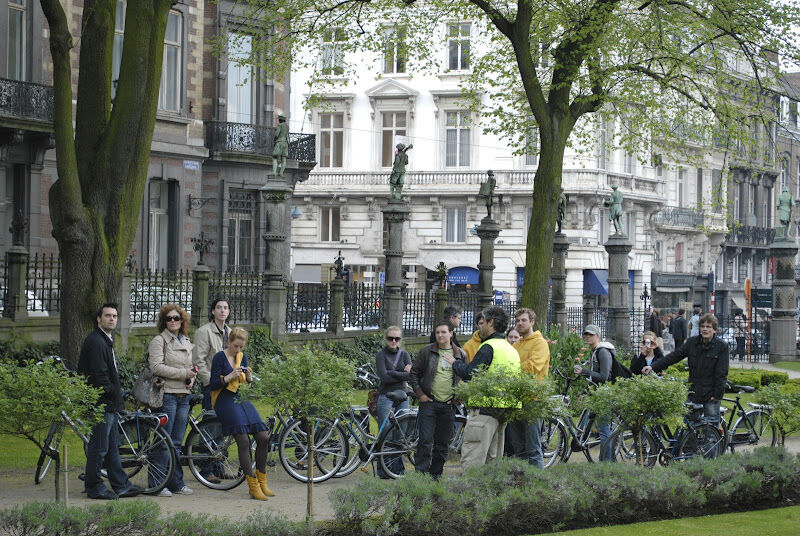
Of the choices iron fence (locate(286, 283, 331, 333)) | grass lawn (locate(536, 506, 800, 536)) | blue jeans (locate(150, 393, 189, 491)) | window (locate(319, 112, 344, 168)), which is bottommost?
grass lawn (locate(536, 506, 800, 536))

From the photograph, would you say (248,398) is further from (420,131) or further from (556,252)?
(420,131)

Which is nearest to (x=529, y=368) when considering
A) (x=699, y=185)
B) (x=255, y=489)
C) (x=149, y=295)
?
(x=255, y=489)

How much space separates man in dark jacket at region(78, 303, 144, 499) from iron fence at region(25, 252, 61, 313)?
8.22m

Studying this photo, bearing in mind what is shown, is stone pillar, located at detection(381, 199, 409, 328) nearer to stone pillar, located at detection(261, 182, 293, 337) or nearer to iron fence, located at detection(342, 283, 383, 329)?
iron fence, located at detection(342, 283, 383, 329)

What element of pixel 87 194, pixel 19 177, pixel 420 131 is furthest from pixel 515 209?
pixel 87 194

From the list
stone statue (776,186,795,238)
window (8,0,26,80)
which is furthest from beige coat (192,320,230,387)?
stone statue (776,186,795,238)

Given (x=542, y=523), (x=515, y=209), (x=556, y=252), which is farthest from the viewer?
(x=515, y=209)

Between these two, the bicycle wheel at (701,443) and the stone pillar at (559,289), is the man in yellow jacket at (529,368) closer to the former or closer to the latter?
the bicycle wheel at (701,443)

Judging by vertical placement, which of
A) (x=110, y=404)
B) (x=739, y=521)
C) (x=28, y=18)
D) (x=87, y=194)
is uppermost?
(x=28, y=18)

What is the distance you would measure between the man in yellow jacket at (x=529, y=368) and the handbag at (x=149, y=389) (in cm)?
369

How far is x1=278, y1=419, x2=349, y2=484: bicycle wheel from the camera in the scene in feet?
40.5

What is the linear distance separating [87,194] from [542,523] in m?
6.82

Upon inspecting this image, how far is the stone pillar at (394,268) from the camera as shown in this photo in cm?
2489

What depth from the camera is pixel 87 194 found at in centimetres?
1380
